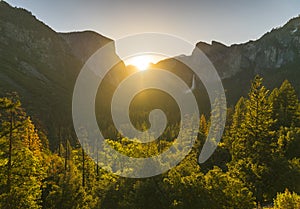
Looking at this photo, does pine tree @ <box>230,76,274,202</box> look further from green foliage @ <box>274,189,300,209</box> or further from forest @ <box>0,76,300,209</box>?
green foliage @ <box>274,189,300,209</box>

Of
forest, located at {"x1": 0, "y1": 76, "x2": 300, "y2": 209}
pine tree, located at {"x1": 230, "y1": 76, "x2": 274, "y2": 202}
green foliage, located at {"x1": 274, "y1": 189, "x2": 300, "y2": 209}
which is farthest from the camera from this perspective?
pine tree, located at {"x1": 230, "y1": 76, "x2": 274, "y2": 202}

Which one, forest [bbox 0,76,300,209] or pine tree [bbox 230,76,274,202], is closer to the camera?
forest [bbox 0,76,300,209]

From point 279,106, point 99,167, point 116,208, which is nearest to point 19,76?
point 99,167

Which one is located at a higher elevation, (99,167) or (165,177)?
(99,167)

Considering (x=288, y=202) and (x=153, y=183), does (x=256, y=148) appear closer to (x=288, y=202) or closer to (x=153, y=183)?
(x=153, y=183)

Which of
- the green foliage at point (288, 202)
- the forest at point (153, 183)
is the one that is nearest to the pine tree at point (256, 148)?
the forest at point (153, 183)

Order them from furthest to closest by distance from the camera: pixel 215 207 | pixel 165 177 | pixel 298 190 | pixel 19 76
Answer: pixel 19 76 < pixel 298 190 < pixel 165 177 < pixel 215 207

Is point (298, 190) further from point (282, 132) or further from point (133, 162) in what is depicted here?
point (133, 162)

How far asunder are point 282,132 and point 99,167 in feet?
88.1

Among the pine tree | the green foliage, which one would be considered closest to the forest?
the green foliage

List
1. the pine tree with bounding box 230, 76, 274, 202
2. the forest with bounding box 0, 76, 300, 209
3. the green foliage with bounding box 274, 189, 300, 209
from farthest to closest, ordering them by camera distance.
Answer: the pine tree with bounding box 230, 76, 274, 202, the forest with bounding box 0, 76, 300, 209, the green foliage with bounding box 274, 189, 300, 209

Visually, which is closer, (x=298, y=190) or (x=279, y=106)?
(x=298, y=190)

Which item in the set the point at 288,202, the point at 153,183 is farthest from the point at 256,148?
the point at 288,202

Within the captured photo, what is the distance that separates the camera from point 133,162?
25.8m
